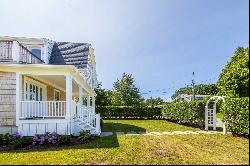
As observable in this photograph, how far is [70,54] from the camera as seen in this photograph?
21.6m

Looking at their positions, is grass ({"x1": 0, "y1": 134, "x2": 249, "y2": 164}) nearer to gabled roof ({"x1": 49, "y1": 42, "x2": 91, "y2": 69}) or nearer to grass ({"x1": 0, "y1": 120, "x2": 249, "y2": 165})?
grass ({"x1": 0, "y1": 120, "x2": 249, "y2": 165})

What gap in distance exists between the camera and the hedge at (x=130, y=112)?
3400cm

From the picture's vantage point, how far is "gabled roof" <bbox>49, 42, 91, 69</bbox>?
20969mm

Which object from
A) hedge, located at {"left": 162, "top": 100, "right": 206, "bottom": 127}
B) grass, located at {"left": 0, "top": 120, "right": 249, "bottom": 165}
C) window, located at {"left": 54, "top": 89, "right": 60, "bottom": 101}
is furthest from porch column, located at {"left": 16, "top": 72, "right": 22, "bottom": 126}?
hedge, located at {"left": 162, "top": 100, "right": 206, "bottom": 127}

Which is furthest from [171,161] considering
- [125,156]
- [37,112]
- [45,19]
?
[45,19]

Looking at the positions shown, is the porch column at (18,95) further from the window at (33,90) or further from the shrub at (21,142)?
the shrub at (21,142)

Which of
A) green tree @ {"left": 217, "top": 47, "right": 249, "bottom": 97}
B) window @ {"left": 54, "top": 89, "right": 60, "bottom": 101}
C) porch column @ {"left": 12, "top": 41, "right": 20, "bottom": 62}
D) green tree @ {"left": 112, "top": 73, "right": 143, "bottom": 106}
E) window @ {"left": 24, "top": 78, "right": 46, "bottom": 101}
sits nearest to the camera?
porch column @ {"left": 12, "top": 41, "right": 20, "bottom": 62}

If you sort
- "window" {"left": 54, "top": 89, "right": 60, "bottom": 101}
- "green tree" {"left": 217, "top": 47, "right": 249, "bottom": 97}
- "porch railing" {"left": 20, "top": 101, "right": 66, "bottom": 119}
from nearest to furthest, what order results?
"porch railing" {"left": 20, "top": 101, "right": 66, "bottom": 119}, "window" {"left": 54, "top": 89, "right": 60, "bottom": 101}, "green tree" {"left": 217, "top": 47, "right": 249, "bottom": 97}

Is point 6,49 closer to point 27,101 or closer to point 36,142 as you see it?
point 27,101

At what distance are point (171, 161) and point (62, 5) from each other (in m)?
9.12

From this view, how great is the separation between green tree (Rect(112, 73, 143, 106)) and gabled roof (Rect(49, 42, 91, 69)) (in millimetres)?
30566

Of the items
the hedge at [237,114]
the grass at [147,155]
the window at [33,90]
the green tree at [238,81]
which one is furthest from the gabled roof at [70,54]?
the green tree at [238,81]

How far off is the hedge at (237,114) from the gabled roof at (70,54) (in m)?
10.6

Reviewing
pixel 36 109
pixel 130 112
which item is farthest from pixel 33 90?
pixel 130 112
